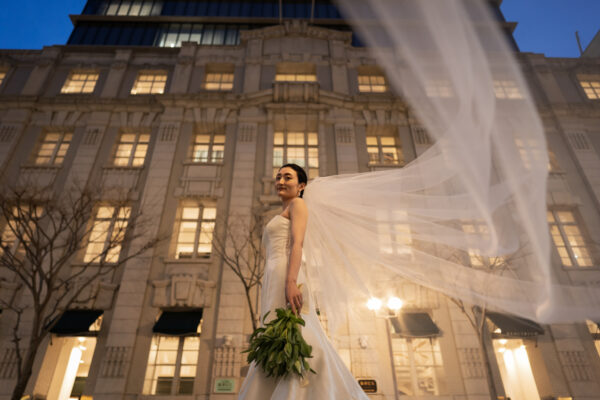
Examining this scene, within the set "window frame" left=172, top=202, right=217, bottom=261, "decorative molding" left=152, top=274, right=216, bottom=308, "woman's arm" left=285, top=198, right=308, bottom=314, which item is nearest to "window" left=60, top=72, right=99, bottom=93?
"window frame" left=172, top=202, right=217, bottom=261

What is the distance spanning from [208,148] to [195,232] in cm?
417

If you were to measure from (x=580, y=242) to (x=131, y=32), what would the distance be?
86.0ft

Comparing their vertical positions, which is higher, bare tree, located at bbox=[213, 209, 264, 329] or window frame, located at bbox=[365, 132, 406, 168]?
window frame, located at bbox=[365, 132, 406, 168]

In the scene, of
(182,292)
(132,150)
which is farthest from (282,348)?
(132,150)

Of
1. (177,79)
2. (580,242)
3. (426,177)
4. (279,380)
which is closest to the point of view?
(279,380)

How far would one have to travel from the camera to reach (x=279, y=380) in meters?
2.40

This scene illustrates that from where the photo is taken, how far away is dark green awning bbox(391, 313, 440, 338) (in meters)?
9.74

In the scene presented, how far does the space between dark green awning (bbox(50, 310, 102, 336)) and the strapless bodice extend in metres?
9.54

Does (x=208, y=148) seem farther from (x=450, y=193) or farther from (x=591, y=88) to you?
(x=591, y=88)

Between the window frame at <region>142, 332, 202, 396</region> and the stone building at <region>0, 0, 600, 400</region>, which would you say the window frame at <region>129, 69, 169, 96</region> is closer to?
the stone building at <region>0, 0, 600, 400</region>

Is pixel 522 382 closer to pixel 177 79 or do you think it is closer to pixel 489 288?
pixel 489 288

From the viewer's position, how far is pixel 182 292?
10.4m

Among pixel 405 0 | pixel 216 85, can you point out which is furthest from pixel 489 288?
pixel 216 85

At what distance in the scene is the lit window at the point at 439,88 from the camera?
3121 mm
